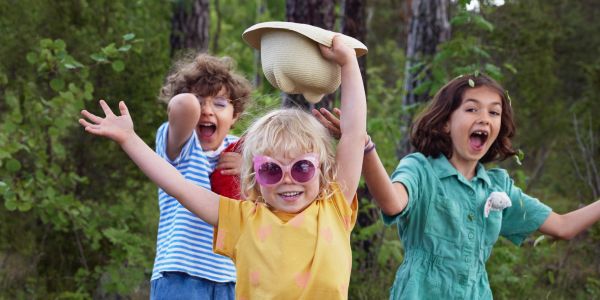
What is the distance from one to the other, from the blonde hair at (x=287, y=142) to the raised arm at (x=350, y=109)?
0.07 meters

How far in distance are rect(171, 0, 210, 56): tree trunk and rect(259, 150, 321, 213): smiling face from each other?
24.2 ft

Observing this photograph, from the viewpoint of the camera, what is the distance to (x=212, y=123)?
4.11 meters

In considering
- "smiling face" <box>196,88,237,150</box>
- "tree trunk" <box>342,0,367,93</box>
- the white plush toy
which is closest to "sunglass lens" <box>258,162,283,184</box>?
"smiling face" <box>196,88,237,150</box>

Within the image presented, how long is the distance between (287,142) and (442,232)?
3.31ft

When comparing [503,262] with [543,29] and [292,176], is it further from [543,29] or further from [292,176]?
[543,29]

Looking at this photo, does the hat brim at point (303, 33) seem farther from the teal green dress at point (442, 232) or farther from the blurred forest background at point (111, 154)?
the blurred forest background at point (111, 154)

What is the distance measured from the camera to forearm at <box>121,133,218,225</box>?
3.14m

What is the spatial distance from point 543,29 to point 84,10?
25.2 ft

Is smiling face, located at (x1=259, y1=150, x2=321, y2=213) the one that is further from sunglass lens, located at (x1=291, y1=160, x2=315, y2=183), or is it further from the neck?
the neck

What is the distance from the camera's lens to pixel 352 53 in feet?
10.6

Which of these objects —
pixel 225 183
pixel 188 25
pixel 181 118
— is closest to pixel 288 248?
pixel 181 118

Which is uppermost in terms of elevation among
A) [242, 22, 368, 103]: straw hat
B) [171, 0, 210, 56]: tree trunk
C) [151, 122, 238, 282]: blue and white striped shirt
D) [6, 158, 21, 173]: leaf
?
[171, 0, 210, 56]: tree trunk

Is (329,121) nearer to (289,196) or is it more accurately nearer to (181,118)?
(289,196)

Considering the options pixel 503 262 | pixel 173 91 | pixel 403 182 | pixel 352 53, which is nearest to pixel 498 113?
pixel 403 182
